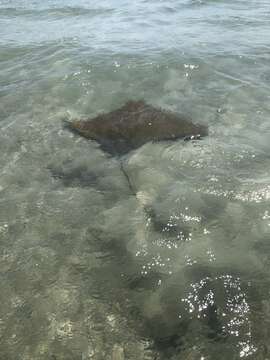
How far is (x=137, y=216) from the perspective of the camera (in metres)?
5.20

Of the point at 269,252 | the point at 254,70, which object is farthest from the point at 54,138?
the point at 254,70

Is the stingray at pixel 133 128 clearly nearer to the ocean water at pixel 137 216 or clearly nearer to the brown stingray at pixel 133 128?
the brown stingray at pixel 133 128

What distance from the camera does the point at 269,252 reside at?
454 cm

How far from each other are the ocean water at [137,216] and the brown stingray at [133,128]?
0.76 ft

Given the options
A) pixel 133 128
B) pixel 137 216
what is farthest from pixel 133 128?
pixel 137 216

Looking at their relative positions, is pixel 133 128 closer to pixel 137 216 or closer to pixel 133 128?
pixel 133 128

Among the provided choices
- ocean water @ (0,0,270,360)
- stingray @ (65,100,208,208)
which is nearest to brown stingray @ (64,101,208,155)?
stingray @ (65,100,208,208)

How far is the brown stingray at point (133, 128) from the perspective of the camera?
673 centimetres

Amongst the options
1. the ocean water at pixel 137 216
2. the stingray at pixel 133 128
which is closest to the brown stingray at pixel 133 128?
the stingray at pixel 133 128

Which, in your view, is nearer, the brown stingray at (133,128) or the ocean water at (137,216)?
the ocean water at (137,216)

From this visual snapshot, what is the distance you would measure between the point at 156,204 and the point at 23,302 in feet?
7.02

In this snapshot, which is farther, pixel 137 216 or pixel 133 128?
pixel 133 128

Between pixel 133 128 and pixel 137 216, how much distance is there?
7.26 feet

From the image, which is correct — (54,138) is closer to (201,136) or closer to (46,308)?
(201,136)
